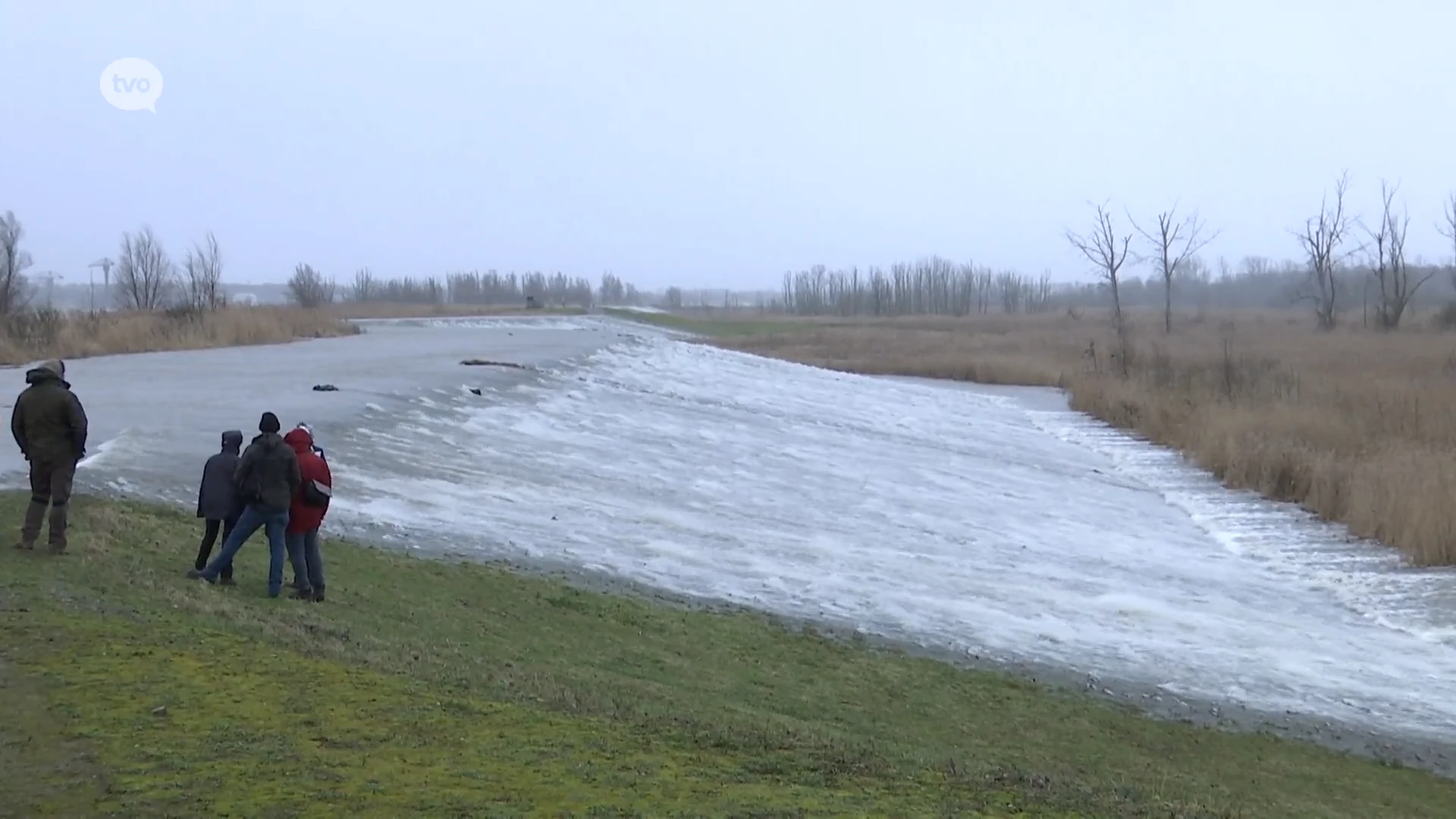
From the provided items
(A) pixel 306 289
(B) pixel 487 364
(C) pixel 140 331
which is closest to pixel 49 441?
(B) pixel 487 364

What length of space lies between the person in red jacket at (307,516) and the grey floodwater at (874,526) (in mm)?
615

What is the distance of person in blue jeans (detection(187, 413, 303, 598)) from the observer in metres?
10.6

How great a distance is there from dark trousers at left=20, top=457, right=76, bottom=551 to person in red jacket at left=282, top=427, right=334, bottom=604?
1.71m

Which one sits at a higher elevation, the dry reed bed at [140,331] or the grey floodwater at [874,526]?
the dry reed bed at [140,331]

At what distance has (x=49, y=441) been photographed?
11.0 metres

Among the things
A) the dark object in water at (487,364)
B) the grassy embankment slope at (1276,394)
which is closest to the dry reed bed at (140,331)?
the dark object in water at (487,364)

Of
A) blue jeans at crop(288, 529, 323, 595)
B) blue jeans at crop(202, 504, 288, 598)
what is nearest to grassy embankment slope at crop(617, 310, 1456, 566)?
blue jeans at crop(288, 529, 323, 595)

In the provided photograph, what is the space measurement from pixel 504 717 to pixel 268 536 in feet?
12.5

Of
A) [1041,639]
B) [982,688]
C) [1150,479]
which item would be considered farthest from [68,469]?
[1150,479]

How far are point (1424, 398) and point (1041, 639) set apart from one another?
1975cm

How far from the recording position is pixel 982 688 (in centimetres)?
1193

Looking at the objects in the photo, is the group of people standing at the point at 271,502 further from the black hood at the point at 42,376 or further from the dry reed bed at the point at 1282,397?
the dry reed bed at the point at 1282,397

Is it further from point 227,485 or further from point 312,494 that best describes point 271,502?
point 227,485

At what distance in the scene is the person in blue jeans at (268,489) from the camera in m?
10.6
